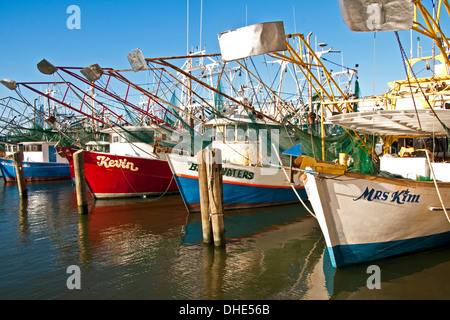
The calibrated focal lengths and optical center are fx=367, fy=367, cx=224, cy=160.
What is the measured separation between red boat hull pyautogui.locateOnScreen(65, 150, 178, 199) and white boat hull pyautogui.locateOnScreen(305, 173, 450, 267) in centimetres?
1173

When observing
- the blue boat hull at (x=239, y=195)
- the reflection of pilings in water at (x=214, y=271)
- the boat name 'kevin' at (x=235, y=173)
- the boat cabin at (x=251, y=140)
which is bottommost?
the reflection of pilings in water at (x=214, y=271)

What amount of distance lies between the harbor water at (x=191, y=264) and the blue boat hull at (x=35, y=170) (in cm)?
1910

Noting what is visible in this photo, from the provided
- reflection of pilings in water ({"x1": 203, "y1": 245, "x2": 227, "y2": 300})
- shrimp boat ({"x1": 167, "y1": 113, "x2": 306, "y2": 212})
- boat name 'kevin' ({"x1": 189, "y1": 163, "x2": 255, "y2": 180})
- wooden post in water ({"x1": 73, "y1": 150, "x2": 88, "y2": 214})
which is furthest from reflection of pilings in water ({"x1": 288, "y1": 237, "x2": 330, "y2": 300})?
wooden post in water ({"x1": 73, "y1": 150, "x2": 88, "y2": 214})

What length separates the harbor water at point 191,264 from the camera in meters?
6.93

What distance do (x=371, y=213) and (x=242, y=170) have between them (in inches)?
279

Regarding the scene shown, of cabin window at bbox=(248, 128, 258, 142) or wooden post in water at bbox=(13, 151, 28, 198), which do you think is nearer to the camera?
cabin window at bbox=(248, 128, 258, 142)

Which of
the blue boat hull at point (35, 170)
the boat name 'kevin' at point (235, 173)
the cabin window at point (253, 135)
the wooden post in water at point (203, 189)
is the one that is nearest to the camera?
the wooden post in water at point (203, 189)

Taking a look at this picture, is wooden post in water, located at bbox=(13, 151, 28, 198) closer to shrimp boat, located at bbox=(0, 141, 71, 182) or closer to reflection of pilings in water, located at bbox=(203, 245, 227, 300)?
shrimp boat, located at bbox=(0, 141, 71, 182)

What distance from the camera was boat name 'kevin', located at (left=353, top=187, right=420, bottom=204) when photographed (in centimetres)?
743

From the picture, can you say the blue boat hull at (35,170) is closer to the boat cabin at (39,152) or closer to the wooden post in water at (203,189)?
the boat cabin at (39,152)

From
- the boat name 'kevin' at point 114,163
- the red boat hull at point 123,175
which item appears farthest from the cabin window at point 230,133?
the boat name 'kevin' at point 114,163
